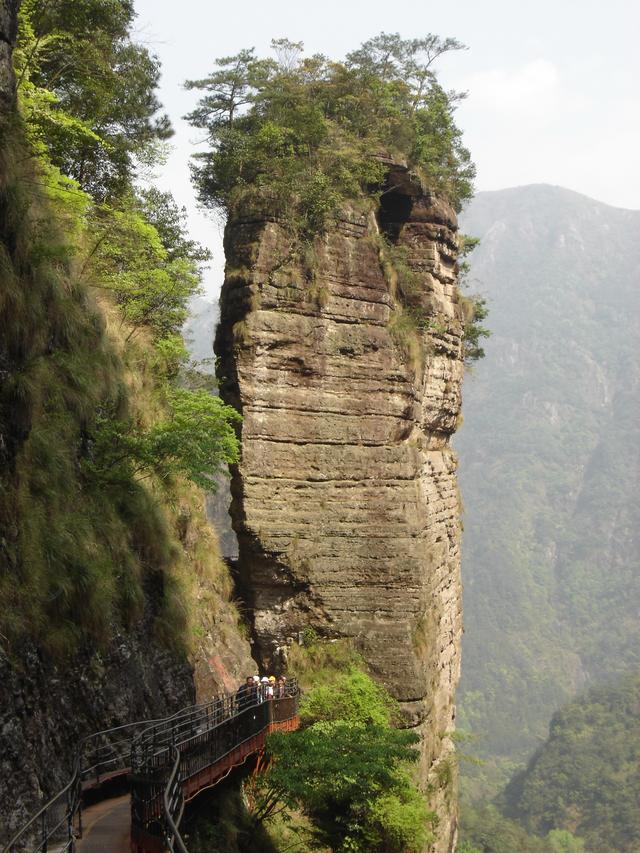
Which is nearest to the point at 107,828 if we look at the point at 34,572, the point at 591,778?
the point at 34,572

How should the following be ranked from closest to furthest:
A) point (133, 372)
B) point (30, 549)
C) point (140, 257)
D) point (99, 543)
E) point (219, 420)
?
point (30, 549), point (99, 543), point (219, 420), point (133, 372), point (140, 257)

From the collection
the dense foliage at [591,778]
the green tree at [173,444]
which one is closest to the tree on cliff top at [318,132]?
the green tree at [173,444]

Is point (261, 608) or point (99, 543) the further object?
point (261, 608)

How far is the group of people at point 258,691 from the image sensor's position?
17531 mm

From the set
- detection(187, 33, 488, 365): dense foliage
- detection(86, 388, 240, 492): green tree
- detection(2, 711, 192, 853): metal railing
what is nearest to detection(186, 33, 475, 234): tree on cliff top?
detection(187, 33, 488, 365): dense foliage

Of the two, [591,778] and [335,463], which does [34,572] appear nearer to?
[335,463]

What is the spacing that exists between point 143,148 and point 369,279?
7.82 metres

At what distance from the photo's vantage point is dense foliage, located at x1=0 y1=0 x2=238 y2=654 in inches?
526

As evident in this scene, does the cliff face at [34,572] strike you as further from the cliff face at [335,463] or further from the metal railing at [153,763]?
the cliff face at [335,463]

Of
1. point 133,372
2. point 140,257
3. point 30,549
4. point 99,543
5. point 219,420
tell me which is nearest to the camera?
point 30,549

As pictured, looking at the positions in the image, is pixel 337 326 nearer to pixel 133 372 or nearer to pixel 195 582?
pixel 133 372

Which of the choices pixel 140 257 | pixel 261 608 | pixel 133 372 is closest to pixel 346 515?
pixel 261 608

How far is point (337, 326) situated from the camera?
23.9 meters

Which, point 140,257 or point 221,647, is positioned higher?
point 140,257
